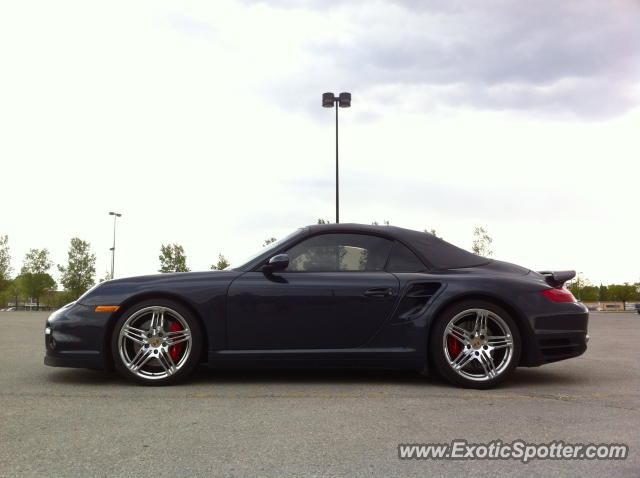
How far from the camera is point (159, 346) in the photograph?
16.1 ft

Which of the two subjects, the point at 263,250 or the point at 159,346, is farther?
the point at 263,250

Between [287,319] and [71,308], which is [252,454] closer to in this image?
[287,319]

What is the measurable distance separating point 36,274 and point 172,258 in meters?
15.8

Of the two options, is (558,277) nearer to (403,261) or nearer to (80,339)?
(403,261)

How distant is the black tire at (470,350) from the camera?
16.0 ft

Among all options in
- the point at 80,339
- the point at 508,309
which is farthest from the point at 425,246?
the point at 80,339

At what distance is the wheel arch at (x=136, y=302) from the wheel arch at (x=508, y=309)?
1.84m

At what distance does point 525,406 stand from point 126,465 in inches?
106

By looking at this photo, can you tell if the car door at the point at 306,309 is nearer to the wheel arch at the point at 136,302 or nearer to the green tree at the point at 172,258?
the wheel arch at the point at 136,302

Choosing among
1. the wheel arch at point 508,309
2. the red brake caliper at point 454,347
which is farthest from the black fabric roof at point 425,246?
the red brake caliper at point 454,347

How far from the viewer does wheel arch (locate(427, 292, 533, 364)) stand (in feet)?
16.3

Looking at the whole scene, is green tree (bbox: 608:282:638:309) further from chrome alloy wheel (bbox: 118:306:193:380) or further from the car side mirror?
chrome alloy wheel (bbox: 118:306:193:380)

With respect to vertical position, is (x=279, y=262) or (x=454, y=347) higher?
(x=279, y=262)

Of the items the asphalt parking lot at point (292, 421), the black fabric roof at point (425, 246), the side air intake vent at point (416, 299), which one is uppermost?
the black fabric roof at point (425, 246)
